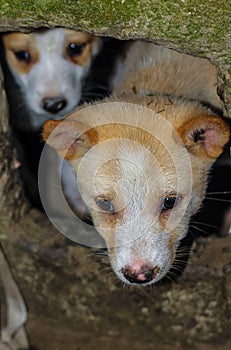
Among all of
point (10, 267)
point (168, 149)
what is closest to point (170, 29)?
point (168, 149)

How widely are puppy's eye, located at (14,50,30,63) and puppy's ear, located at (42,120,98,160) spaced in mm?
1167

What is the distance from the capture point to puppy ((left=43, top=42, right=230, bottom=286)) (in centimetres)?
322

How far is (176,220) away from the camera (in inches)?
133

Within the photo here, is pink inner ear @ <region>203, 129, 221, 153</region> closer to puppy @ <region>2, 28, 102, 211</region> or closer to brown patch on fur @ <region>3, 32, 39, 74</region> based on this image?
puppy @ <region>2, 28, 102, 211</region>

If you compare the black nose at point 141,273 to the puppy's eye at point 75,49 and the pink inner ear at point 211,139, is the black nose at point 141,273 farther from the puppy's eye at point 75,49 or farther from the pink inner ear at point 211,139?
the puppy's eye at point 75,49

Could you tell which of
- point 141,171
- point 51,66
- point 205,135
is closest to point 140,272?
point 141,171

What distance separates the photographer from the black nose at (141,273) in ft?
10.5

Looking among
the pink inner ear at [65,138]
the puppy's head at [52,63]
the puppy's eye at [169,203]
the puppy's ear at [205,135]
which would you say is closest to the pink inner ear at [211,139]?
the puppy's ear at [205,135]

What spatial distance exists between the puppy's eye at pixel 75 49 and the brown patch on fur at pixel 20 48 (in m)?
0.21

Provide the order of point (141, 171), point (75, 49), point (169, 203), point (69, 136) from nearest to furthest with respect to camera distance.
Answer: point (141, 171) → point (169, 203) → point (69, 136) → point (75, 49)

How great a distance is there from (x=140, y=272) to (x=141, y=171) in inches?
18.1

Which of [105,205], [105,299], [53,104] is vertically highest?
[105,205]

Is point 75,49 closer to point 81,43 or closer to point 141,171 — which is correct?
point 81,43

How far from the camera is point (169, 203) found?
3.31m
